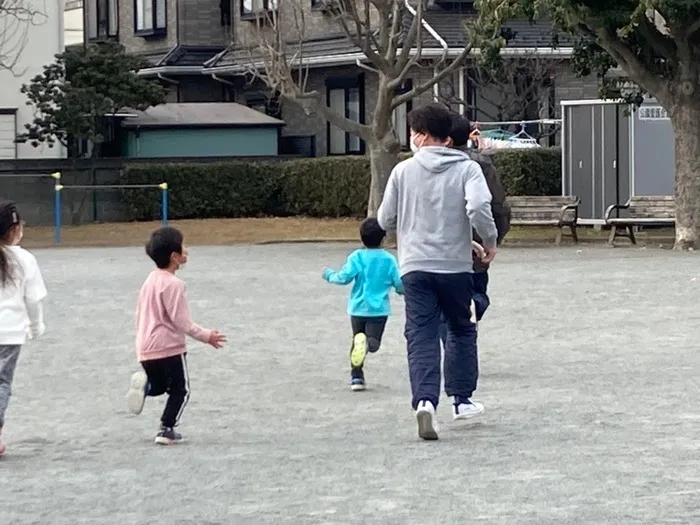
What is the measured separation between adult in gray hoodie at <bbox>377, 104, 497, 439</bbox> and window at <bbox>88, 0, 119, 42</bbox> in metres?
40.3

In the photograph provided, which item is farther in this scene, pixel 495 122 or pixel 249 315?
pixel 495 122

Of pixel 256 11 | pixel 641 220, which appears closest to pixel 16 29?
pixel 256 11

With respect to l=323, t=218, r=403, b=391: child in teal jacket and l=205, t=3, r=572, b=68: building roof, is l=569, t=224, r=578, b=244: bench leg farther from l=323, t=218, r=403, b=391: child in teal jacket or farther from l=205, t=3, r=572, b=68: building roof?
l=323, t=218, r=403, b=391: child in teal jacket

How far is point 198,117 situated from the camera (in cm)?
4125

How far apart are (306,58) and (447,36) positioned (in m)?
4.05

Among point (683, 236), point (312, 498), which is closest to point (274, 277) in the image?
point (683, 236)

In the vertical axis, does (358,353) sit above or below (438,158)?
below

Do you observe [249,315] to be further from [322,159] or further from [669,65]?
[322,159]

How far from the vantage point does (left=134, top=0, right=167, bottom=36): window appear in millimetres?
45875

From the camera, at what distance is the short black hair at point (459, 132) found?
9.45 m

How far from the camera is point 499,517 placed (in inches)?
257

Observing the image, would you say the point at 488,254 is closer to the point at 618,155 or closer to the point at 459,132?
the point at 459,132

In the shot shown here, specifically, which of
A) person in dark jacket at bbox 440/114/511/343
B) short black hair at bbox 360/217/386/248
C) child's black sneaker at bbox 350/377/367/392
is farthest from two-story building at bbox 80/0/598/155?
child's black sneaker at bbox 350/377/367/392

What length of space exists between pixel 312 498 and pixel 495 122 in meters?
31.8
